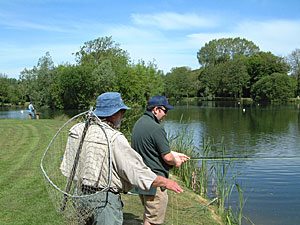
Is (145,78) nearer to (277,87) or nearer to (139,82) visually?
(139,82)

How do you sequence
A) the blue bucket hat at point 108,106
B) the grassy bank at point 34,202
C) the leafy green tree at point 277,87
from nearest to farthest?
the blue bucket hat at point 108,106 < the grassy bank at point 34,202 < the leafy green tree at point 277,87

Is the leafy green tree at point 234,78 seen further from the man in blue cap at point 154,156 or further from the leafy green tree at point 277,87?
the man in blue cap at point 154,156

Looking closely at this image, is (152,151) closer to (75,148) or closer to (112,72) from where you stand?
(75,148)

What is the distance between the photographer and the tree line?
50.2m

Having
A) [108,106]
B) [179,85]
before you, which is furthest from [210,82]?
[108,106]

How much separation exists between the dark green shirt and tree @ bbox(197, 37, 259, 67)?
114m

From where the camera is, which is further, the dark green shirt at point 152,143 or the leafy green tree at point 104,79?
the leafy green tree at point 104,79

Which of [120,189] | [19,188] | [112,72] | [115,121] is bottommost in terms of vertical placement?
[19,188]

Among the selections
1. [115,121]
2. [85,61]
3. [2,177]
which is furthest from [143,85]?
[115,121]

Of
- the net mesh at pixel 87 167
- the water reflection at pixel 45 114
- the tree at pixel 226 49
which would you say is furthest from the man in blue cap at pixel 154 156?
the tree at pixel 226 49

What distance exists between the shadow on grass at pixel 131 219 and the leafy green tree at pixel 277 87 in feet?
252

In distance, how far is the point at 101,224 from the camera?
2.70 m

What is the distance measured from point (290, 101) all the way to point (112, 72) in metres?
47.7

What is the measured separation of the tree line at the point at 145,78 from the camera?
50.2m
